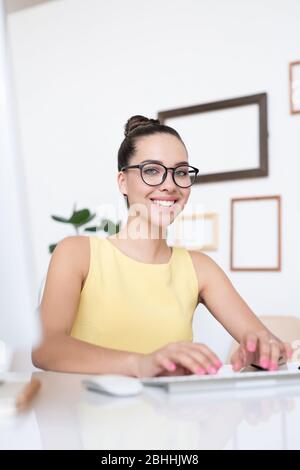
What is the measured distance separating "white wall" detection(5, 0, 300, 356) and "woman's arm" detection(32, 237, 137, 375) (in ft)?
4.37

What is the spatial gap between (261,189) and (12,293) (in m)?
1.93

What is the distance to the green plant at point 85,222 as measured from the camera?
2.68m

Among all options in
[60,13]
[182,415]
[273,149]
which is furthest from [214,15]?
[182,415]

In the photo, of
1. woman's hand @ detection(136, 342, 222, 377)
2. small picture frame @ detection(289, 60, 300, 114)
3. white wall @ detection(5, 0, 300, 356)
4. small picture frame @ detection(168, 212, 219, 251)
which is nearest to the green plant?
white wall @ detection(5, 0, 300, 356)

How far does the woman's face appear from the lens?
1400 mm

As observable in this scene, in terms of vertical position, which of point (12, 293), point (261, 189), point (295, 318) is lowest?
point (295, 318)

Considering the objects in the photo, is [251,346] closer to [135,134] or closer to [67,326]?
[67,326]

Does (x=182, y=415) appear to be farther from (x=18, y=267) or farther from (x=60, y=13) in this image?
(x=60, y=13)

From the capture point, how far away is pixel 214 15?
9.05 feet

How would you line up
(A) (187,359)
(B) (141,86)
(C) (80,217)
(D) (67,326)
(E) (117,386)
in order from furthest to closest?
(B) (141,86) → (C) (80,217) → (D) (67,326) → (A) (187,359) → (E) (117,386)

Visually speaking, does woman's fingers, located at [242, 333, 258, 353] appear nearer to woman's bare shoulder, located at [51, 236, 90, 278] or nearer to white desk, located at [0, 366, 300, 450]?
white desk, located at [0, 366, 300, 450]

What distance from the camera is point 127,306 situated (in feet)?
4.58

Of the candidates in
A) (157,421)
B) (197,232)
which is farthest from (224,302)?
(197,232)

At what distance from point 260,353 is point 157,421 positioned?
437 millimetres
